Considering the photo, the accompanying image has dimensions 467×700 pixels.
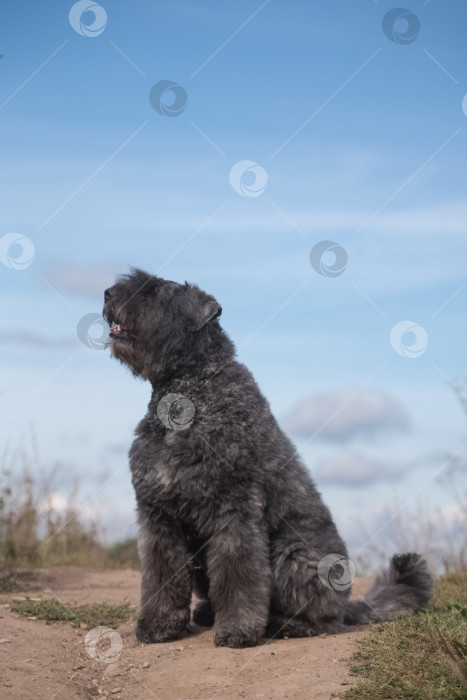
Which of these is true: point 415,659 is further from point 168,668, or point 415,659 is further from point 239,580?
point 168,668

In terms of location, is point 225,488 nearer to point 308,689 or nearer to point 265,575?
point 265,575

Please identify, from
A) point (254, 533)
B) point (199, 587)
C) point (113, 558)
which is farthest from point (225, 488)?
point (113, 558)

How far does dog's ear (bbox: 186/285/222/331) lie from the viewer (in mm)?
6336

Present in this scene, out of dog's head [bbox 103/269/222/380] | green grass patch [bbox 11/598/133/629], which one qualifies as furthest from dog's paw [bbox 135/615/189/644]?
dog's head [bbox 103/269/222/380]

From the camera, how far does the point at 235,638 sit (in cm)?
595

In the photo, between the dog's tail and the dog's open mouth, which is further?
the dog's tail

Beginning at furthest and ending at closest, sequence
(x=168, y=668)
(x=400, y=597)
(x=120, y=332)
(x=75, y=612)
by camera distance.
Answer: (x=75, y=612), (x=400, y=597), (x=120, y=332), (x=168, y=668)

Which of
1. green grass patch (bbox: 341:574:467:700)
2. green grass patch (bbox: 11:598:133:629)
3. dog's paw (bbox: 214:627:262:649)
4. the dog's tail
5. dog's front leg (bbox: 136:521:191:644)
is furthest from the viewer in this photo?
green grass patch (bbox: 11:598:133:629)

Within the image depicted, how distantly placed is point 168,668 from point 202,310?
268 centimetres

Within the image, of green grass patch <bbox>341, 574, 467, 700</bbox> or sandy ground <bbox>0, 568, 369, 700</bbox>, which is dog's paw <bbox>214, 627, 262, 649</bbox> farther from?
green grass patch <bbox>341, 574, 467, 700</bbox>

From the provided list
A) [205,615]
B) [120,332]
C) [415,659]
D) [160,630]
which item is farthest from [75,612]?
[415,659]

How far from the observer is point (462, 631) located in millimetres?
5742

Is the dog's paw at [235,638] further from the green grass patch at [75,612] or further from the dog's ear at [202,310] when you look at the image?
the dog's ear at [202,310]

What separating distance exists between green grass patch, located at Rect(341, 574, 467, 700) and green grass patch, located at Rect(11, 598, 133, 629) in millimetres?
2514
